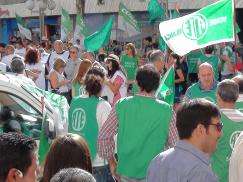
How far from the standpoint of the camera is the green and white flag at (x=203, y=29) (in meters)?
8.16

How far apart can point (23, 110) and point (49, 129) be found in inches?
19.5

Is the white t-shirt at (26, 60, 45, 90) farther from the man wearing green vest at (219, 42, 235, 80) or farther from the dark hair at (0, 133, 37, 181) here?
the dark hair at (0, 133, 37, 181)

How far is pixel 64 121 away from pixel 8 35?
1366 inches

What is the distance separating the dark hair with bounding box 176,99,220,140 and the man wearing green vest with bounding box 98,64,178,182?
1410mm

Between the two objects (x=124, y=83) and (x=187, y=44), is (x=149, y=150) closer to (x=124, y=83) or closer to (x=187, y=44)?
(x=187, y=44)

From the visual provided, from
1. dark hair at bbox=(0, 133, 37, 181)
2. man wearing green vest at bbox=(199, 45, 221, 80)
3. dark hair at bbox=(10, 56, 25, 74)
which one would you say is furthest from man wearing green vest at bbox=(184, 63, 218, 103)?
man wearing green vest at bbox=(199, 45, 221, 80)

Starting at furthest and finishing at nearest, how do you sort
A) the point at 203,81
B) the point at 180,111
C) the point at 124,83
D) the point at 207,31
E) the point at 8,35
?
1. the point at 8,35
2. the point at 124,83
3. the point at 207,31
4. the point at 203,81
5. the point at 180,111

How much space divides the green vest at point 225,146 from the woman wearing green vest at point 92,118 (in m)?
1.54

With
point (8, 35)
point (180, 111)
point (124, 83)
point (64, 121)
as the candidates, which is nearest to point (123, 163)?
point (180, 111)

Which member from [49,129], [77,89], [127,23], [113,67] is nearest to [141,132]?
[49,129]

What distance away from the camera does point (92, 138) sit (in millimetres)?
6328

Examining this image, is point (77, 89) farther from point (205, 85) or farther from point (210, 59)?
point (210, 59)

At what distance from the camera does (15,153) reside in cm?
273

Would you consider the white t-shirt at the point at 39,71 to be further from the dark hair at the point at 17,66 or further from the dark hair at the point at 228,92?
the dark hair at the point at 228,92
